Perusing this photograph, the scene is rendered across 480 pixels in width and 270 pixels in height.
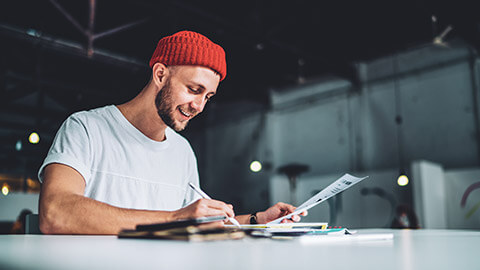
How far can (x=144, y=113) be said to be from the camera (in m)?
1.75

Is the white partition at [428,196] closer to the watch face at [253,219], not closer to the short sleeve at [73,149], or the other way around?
the watch face at [253,219]

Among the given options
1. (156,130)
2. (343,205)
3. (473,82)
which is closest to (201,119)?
(343,205)

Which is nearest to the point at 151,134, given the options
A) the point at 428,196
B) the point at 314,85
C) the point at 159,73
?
the point at 159,73

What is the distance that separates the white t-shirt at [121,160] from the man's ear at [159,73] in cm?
21

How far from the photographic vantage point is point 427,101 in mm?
6734

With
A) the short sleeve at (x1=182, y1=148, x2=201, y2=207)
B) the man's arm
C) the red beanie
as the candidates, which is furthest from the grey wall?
the man's arm

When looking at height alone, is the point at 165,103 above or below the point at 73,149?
above

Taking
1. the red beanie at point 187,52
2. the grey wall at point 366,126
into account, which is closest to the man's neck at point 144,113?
the red beanie at point 187,52

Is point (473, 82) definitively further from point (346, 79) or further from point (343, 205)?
point (343, 205)

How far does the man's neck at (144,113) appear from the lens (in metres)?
1.75

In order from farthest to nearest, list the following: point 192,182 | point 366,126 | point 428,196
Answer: point 366,126, point 428,196, point 192,182

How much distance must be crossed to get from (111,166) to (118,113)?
24 centimetres

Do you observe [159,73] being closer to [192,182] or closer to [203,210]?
[192,182]

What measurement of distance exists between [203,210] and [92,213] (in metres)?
0.34
